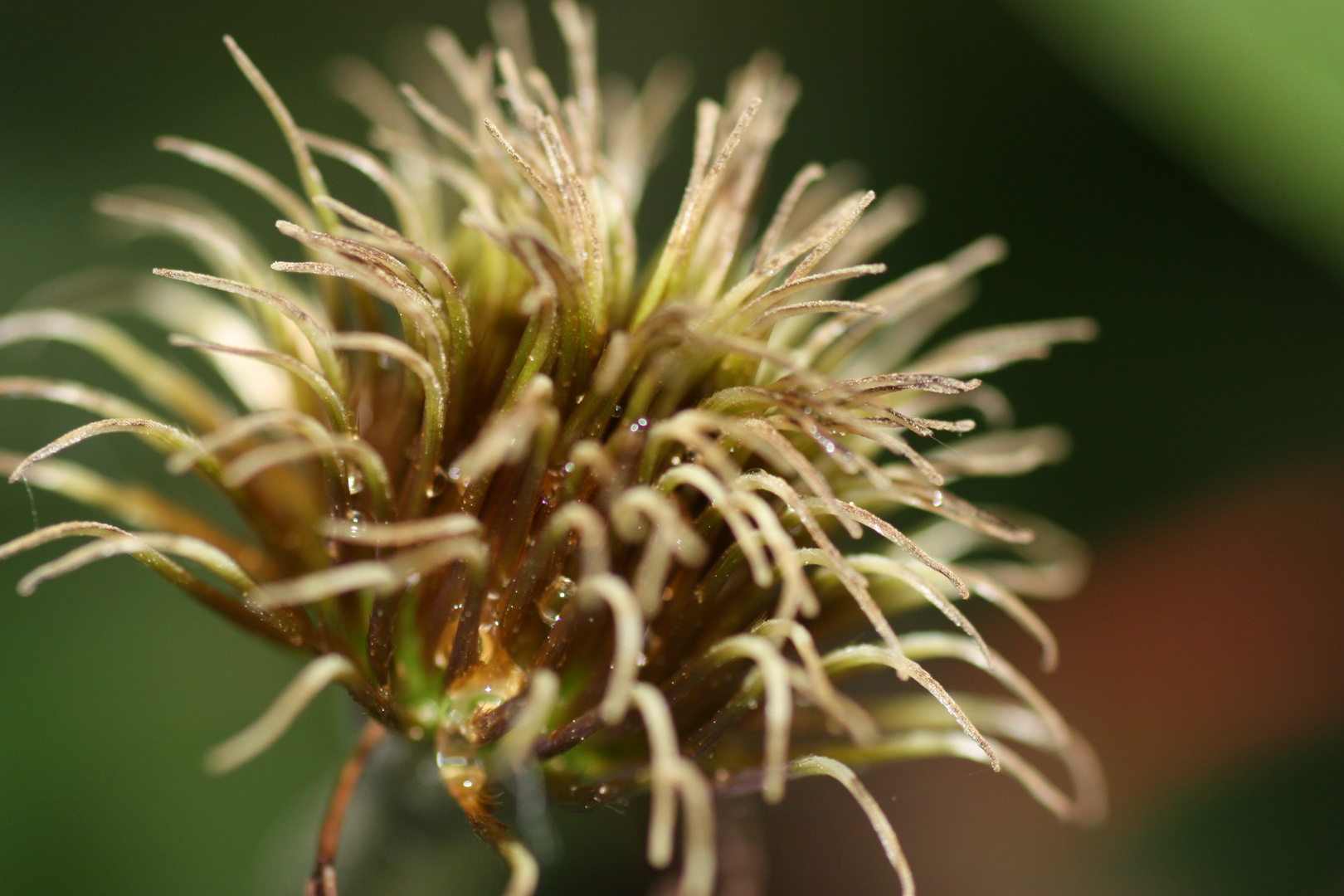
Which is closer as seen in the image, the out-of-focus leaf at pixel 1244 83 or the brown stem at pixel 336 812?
the brown stem at pixel 336 812

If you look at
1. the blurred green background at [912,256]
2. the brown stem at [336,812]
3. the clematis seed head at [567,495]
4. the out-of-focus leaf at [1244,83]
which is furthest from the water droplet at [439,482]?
the out-of-focus leaf at [1244,83]

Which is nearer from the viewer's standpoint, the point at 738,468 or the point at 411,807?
the point at 738,468

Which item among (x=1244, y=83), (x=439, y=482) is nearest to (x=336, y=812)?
(x=439, y=482)

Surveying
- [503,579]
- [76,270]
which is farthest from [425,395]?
[76,270]

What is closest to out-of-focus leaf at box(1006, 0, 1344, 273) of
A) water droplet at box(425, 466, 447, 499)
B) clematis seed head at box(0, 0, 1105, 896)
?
clematis seed head at box(0, 0, 1105, 896)

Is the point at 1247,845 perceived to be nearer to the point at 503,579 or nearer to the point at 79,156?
the point at 503,579

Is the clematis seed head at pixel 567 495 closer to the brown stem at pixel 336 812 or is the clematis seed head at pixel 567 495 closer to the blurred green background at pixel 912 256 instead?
the brown stem at pixel 336 812

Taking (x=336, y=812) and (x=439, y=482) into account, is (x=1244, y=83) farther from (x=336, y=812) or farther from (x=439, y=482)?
(x=336, y=812)
